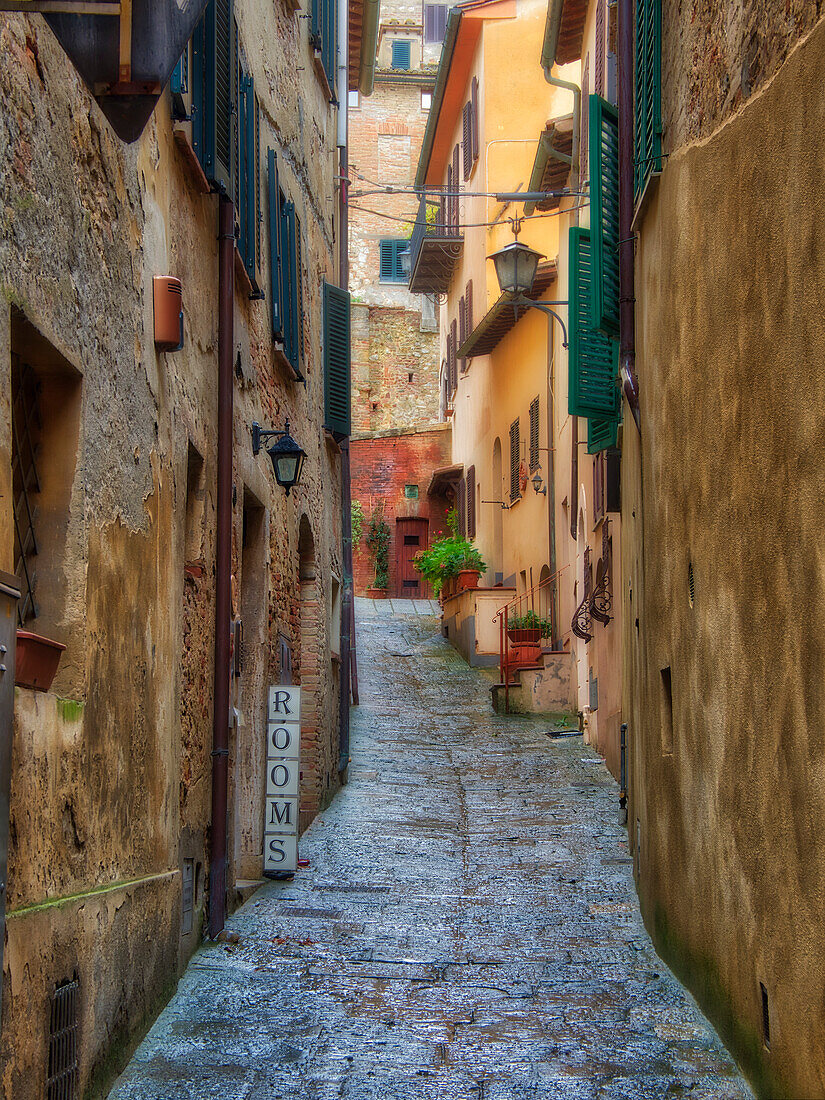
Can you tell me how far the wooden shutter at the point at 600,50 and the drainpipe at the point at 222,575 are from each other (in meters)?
6.90

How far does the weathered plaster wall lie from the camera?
13.1ft

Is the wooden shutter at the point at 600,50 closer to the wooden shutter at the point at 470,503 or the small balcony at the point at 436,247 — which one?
the small balcony at the point at 436,247

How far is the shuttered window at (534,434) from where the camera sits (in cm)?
2067

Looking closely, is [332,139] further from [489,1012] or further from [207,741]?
[489,1012]

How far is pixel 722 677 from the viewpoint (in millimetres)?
5328

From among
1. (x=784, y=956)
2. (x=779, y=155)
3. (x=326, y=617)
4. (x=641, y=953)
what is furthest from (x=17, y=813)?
(x=326, y=617)

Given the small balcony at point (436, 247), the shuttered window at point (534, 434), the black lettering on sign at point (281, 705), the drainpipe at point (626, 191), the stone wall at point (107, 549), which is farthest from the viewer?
the small balcony at point (436, 247)

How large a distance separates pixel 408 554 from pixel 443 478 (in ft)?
9.71

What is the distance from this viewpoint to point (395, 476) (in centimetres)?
3488

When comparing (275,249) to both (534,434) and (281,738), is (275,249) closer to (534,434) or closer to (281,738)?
(281,738)

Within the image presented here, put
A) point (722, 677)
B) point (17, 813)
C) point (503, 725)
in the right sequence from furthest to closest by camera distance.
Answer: point (503, 725) < point (722, 677) < point (17, 813)

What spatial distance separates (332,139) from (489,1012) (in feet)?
36.6

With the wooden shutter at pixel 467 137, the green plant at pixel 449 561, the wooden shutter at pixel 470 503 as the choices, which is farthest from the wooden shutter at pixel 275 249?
the wooden shutter at pixel 470 503

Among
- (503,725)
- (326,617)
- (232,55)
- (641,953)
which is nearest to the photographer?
(641,953)
